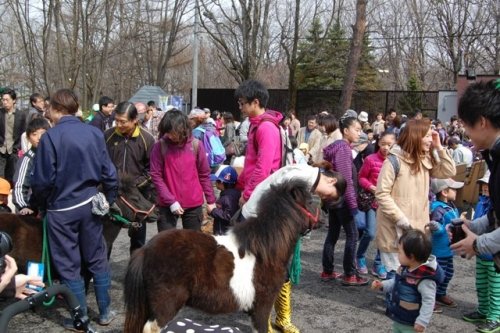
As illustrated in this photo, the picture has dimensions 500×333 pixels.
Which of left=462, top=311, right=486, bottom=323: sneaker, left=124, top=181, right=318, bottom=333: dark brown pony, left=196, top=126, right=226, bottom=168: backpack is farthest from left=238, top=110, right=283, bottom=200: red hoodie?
left=196, top=126, right=226, bottom=168: backpack

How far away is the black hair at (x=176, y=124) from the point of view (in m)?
4.71

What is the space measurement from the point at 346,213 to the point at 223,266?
262cm

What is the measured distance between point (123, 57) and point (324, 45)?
21.1 meters

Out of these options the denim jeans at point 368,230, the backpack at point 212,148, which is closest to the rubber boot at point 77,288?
the denim jeans at point 368,230

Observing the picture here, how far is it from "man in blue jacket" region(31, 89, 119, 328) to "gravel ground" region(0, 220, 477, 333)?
2.44 ft

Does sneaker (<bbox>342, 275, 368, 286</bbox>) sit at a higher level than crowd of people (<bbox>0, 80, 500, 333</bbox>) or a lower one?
lower

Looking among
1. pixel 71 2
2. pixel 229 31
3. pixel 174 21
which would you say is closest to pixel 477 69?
pixel 229 31

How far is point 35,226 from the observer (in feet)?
14.5

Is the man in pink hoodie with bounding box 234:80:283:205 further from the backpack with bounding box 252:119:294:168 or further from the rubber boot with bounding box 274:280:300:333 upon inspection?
the rubber boot with bounding box 274:280:300:333

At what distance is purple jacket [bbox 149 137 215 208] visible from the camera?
16.0 ft

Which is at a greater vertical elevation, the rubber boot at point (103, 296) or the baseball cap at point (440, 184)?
the baseball cap at point (440, 184)

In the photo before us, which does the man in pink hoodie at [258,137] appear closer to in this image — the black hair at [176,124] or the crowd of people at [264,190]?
the crowd of people at [264,190]

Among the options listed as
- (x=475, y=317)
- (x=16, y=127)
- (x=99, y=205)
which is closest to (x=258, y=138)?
(x=99, y=205)

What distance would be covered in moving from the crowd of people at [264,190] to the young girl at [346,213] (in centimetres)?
1
